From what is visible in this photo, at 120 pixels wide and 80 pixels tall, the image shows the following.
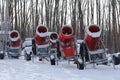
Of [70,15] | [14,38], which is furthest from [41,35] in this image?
[70,15]

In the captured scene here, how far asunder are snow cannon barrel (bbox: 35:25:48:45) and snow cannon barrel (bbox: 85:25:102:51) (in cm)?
319

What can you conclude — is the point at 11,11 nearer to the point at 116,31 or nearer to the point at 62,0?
the point at 62,0

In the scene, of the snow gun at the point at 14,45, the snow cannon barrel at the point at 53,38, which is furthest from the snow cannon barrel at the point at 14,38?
the snow cannon barrel at the point at 53,38

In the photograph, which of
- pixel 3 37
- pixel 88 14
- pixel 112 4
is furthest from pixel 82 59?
pixel 88 14

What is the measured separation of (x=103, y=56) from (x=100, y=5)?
1155 inches

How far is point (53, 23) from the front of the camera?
38.5m

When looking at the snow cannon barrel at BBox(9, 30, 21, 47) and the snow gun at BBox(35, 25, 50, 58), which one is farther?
the snow cannon barrel at BBox(9, 30, 21, 47)

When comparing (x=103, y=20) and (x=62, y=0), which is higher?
(x=62, y=0)

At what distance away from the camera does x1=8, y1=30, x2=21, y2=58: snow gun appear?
1653 centimetres

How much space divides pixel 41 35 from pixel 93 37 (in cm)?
355

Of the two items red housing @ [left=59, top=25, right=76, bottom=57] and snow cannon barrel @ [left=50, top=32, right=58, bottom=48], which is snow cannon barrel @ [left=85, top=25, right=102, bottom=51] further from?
snow cannon barrel @ [left=50, top=32, right=58, bottom=48]

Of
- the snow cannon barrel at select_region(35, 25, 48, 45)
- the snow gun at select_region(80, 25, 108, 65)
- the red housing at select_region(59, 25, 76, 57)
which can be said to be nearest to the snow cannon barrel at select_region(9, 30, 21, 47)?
the snow cannon barrel at select_region(35, 25, 48, 45)

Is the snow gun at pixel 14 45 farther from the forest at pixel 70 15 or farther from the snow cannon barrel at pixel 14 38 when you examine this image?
the forest at pixel 70 15

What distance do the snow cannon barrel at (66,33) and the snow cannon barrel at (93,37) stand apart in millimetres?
1033
